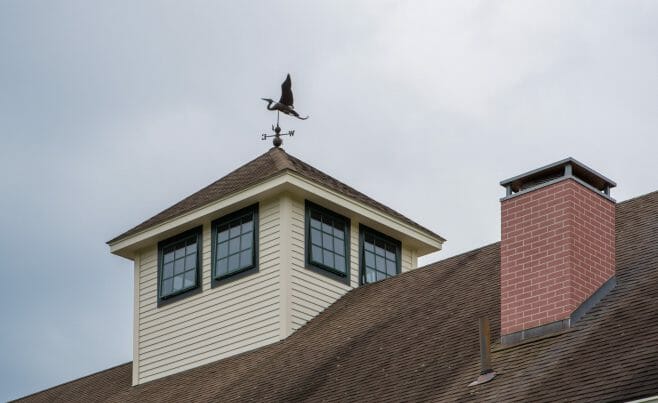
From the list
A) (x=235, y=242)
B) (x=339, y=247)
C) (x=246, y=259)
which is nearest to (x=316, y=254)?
(x=339, y=247)

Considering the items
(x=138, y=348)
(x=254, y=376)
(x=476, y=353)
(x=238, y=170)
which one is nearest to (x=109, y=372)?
(x=138, y=348)

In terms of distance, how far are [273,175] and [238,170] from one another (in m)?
2.50

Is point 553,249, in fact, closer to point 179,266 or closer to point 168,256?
point 179,266

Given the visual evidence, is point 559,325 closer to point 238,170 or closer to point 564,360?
point 564,360

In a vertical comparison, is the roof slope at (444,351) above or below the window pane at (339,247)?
below

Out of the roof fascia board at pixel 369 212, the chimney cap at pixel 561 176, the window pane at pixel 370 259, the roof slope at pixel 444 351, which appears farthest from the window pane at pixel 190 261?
the chimney cap at pixel 561 176

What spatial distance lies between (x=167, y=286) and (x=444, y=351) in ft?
30.0

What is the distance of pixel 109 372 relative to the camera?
2730 centimetres

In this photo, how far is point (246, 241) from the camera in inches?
945

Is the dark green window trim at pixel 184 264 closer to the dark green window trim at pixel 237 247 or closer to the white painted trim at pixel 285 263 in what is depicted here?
the dark green window trim at pixel 237 247

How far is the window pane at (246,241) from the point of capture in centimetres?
2394

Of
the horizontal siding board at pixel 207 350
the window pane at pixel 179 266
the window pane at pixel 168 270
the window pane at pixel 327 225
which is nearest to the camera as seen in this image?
the horizontal siding board at pixel 207 350

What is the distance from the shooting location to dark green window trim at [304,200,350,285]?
23797 mm

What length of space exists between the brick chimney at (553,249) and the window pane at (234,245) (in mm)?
7991
